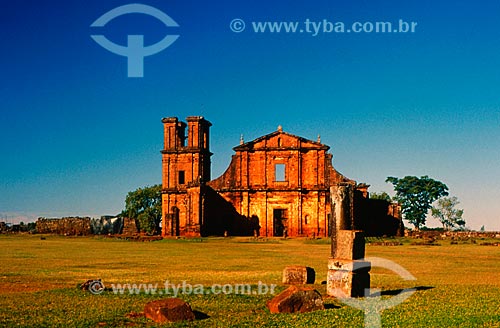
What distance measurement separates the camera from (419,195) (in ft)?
295

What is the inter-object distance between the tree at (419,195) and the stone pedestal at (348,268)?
262 feet

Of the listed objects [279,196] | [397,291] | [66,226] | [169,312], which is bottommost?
[397,291]

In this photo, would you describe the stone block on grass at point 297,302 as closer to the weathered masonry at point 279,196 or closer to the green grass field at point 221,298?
the green grass field at point 221,298

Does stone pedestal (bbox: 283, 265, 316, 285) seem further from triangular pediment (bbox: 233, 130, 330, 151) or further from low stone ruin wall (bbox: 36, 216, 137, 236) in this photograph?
low stone ruin wall (bbox: 36, 216, 137, 236)

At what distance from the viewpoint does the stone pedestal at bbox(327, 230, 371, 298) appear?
471 inches

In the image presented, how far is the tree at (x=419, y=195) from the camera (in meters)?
89.4

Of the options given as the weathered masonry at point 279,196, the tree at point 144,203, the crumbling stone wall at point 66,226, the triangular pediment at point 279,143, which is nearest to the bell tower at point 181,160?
the weathered masonry at point 279,196

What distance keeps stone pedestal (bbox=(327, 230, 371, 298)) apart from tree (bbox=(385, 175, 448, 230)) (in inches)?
3138

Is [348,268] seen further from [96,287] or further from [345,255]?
[96,287]

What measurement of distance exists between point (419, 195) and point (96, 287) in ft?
274

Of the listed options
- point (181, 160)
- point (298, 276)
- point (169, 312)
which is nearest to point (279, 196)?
point (181, 160)

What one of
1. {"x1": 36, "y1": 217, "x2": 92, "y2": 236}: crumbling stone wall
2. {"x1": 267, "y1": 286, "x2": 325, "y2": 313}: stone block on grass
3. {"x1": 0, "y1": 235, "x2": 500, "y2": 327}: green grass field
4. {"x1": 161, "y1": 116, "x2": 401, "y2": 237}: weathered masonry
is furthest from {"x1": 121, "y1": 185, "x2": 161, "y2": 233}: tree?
{"x1": 267, "y1": 286, "x2": 325, "y2": 313}: stone block on grass

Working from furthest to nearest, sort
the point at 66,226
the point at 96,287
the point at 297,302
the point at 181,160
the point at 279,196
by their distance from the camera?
the point at 66,226, the point at 181,160, the point at 279,196, the point at 96,287, the point at 297,302

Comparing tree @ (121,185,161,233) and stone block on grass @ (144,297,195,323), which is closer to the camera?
stone block on grass @ (144,297,195,323)
